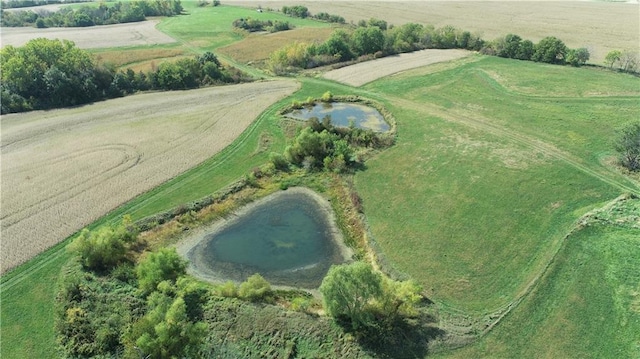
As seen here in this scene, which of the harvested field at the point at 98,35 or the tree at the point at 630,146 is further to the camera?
the harvested field at the point at 98,35

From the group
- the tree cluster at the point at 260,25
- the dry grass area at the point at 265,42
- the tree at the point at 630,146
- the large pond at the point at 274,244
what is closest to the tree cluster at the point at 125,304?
the large pond at the point at 274,244

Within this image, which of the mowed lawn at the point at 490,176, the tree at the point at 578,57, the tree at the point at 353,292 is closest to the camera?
the tree at the point at 353,292

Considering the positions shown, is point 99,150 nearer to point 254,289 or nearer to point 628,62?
A: point 254,289

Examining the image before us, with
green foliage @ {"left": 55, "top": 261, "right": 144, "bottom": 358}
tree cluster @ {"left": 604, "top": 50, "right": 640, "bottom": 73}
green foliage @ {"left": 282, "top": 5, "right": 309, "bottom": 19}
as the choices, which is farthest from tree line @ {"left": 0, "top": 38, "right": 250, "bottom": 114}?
tree cluster @ {"left": 604, "top": 50, "right": 640, "bottom": 73}

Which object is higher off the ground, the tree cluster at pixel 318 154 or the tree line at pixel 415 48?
the tree line at pixel 415 48

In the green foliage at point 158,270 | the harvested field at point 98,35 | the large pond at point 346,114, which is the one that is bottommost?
the green foliage at point 158,270

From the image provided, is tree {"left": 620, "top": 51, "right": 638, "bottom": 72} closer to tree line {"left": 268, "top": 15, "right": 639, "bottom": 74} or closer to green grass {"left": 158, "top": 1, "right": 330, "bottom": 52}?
tree line {"left": 268, "top": 15, "right": 639, "bottom": 74}

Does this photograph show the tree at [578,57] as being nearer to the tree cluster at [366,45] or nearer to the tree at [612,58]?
the tree at [612,58]

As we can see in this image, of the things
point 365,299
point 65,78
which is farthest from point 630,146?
point 65,78

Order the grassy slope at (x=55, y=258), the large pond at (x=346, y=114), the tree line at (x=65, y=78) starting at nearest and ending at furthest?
1. the grassy slope at (x=55, y=258)
2. the large pond at (x=346, y=114)
3. the tree line at (x=65, y=78)
